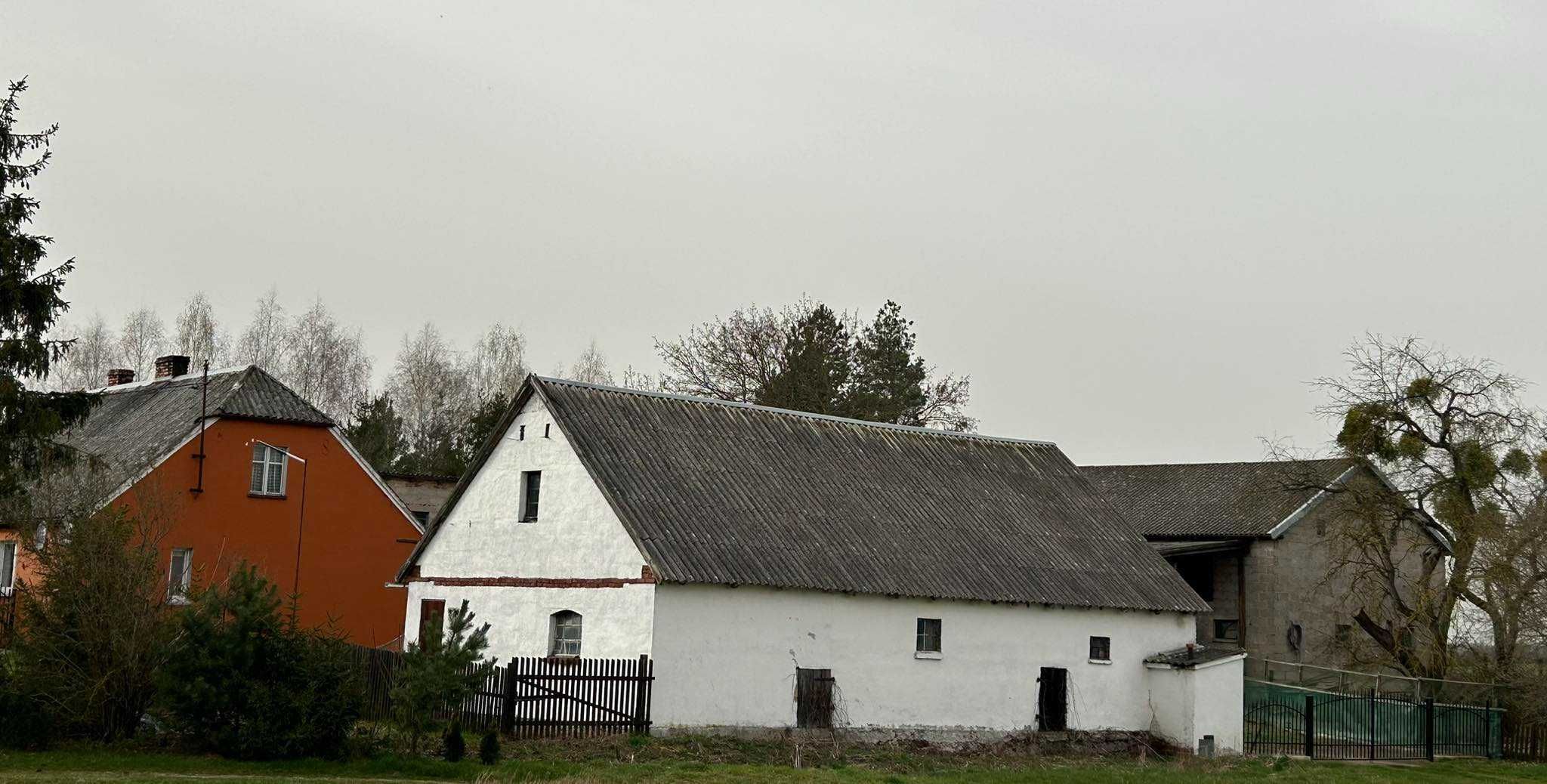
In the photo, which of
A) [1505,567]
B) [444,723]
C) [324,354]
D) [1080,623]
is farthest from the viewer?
[324,354]

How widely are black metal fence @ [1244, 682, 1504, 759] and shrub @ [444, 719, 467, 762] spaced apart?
16959 millimetres

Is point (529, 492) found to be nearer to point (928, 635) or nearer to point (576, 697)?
point (576, 697)

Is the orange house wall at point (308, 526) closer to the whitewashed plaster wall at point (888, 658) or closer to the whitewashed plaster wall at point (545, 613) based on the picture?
the whitewashed plaster wall at point (545, 613)

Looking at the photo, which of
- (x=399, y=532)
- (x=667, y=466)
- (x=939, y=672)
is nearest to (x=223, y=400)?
(x=399, y=532)

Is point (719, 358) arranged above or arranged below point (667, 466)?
above

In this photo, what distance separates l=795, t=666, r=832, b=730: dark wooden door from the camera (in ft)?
83.6

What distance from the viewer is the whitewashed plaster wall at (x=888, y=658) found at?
80.1 feet

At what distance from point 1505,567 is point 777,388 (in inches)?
1073

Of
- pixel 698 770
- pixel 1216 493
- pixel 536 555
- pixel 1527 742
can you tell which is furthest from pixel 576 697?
pixel 1216 493

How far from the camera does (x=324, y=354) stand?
215 feet

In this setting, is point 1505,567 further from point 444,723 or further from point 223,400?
point 223,400

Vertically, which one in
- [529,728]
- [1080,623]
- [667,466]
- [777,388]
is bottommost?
[529,728]

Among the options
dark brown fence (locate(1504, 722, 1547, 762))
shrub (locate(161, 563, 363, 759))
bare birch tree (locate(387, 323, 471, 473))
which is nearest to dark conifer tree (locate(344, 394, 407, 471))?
bare birch tree (locate(387, 323, 471, 473))

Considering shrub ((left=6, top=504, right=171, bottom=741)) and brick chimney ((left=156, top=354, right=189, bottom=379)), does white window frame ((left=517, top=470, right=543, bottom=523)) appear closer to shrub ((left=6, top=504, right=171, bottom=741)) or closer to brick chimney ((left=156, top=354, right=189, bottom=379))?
shrub ((left=6, top=504, right=171, bottom=741))
